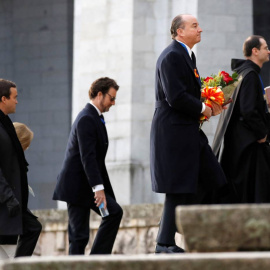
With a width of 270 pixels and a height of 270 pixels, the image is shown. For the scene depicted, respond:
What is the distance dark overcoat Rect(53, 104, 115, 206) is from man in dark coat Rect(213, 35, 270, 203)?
0.92 metres

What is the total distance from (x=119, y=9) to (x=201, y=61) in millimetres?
1310

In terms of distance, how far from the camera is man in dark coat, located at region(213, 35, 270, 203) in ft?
27.7

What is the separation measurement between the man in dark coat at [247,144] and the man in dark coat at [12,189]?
156 cm

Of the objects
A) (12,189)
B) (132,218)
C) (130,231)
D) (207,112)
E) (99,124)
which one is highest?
(207,112)

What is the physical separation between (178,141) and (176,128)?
0.09 metres

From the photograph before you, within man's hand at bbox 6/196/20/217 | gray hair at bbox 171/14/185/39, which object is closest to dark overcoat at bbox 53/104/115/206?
man's hand at bbox 6/196/20/217

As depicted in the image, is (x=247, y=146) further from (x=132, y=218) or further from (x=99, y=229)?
(x=132, y=218)

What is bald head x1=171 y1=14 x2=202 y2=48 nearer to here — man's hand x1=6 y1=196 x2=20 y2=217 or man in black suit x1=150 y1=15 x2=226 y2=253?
man in black suit x1=150 y1=15 x2=226 y2=253

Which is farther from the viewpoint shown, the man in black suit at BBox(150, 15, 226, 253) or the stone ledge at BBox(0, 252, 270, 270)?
the man in black suit at BBox(150, 15, 226, 253)

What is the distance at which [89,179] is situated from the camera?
8.31m

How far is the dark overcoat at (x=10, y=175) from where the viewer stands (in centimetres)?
757

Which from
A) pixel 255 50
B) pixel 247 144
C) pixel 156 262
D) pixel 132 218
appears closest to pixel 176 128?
pixel 247 144

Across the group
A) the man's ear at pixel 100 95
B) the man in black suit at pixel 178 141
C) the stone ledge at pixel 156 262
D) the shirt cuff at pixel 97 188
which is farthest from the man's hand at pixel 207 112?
the stone ledge at pixel 156 262

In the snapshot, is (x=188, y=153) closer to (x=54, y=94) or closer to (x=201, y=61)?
(x=201, y=61)
